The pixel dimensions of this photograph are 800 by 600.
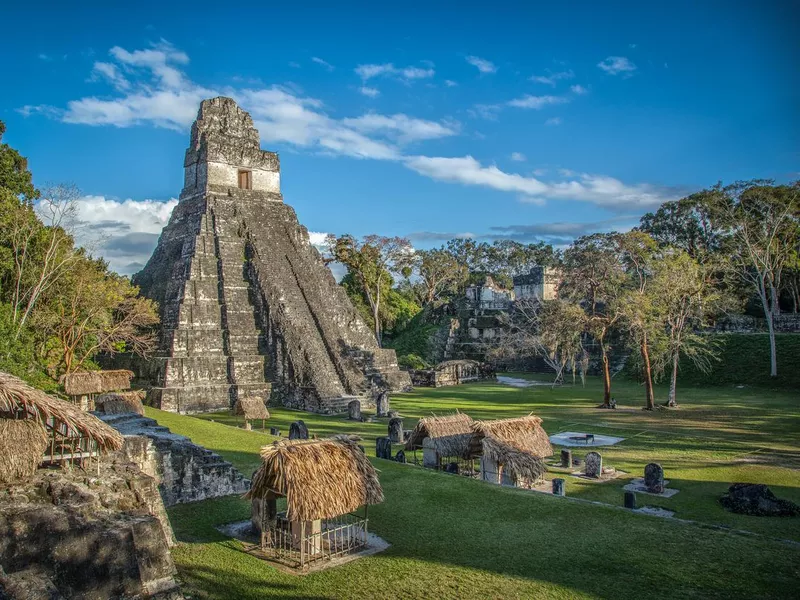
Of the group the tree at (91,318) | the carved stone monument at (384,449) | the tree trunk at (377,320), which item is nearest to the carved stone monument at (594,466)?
the carved stone monument at (384,449)

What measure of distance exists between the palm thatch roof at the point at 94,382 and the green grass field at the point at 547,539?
A: 3.84 m

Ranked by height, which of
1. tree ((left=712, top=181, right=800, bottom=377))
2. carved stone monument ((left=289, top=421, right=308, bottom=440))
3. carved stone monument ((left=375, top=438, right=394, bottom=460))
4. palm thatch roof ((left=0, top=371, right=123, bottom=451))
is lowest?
Answer: carved stone monument ((left=375, top=438, right=394, bottom=460))

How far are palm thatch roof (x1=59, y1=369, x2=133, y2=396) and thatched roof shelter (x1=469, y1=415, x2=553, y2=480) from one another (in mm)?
11570

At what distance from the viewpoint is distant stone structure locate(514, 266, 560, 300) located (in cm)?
Result: 4019

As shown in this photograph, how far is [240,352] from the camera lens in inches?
858

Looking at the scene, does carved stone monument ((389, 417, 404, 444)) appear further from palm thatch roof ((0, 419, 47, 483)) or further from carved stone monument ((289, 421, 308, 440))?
palm thatch roof ((0, 419, 47, 483))

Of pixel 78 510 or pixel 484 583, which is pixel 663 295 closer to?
pixel 484 583

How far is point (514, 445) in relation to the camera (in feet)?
40.1

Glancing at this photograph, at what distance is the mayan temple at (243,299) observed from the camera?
20.9m

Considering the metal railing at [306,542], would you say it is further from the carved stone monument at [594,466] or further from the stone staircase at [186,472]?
the carved stone monument at [594,466]

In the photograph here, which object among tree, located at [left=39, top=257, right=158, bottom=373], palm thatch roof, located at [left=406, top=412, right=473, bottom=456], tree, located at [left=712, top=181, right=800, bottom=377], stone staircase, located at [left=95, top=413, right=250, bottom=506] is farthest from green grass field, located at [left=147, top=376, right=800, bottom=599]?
tree, located at [left=712, top=181, right=800, bottom=377]

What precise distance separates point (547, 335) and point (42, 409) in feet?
72.9

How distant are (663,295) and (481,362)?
537 inches

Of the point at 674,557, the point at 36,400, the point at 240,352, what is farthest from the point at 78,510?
the point at 240,352
